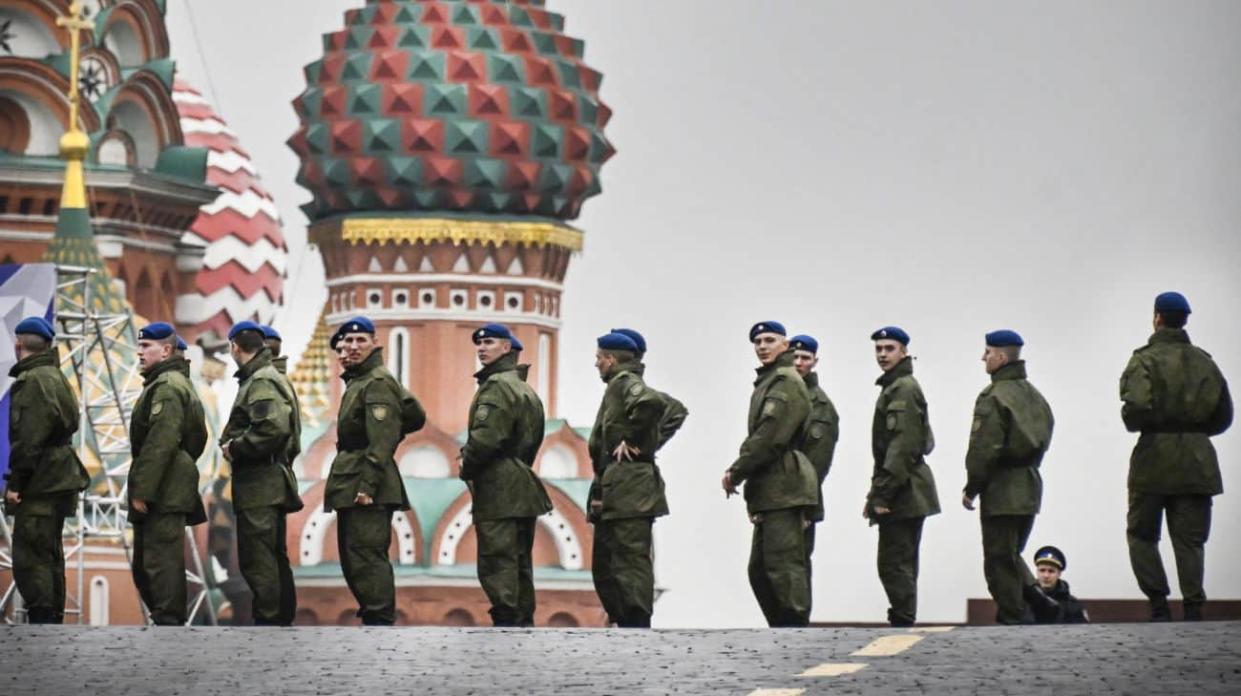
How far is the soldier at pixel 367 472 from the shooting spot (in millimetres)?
25844

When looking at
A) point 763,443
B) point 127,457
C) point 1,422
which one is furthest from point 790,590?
point 127,457

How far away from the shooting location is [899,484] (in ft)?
85.6

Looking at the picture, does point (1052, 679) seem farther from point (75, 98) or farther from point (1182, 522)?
point (75, 98)

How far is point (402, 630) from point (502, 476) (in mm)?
2217

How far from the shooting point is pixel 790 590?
25688mm

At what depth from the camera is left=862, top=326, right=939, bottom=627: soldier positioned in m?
26.1

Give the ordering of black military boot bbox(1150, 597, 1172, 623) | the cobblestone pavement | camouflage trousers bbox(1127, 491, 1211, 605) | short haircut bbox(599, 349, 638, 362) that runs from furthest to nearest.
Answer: short haircut bbox(599, 349, 638, 362), camouflage trousers bbox(1127, 491, 1211, 605), black military boot bbox(1150, 597, 1172, 623), the cobblestone pavement

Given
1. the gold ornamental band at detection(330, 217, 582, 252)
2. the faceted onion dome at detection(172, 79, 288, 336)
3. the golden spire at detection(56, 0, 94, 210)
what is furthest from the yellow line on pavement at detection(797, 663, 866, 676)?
the faceted onion dome at detection(172, 79, 288, 336)

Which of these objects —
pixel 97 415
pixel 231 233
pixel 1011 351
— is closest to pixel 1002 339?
pixel 1011 351

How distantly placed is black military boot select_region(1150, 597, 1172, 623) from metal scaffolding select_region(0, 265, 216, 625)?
2032 cm

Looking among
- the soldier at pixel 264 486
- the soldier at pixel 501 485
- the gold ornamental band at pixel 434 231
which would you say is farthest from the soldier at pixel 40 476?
the gold ornamental band at pixel 434 231

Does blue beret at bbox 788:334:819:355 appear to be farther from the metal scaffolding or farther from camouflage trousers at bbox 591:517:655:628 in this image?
the metal scaffolding

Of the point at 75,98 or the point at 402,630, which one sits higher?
the point at 75,98

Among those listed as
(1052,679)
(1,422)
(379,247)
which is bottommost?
(1052,679)
